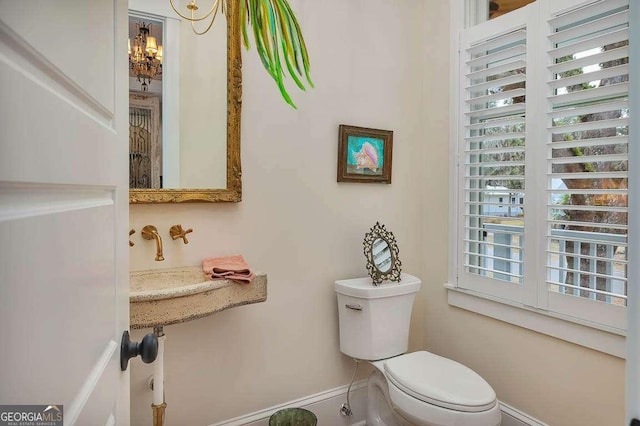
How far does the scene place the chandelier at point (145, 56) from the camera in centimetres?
160

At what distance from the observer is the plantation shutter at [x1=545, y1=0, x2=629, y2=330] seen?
5.04 feet

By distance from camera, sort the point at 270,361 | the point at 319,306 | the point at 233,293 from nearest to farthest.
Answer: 1. the point at 233,293
2. the point at 270,361
3. the point at 319,306

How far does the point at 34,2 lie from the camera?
0.36 meters

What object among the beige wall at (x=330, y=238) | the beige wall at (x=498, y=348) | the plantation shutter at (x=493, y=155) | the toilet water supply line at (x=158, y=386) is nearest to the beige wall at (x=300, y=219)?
the beige wall at (x=330, y=238)

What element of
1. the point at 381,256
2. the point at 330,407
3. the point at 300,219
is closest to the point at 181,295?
the point at 300,219

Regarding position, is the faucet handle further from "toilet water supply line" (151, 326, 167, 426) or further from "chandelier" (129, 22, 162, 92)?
"chandelier" (129, 22, 162, 92)

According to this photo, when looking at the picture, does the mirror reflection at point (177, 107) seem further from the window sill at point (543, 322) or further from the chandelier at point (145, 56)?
the window sill at point (543, 322)

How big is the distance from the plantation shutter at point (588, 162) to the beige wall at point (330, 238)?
284 millimetres

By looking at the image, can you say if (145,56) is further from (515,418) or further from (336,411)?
(515,418)

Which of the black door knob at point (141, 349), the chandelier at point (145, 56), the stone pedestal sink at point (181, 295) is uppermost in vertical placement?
the chandelier at point (145, 56)

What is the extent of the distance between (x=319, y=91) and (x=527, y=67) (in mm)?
1051

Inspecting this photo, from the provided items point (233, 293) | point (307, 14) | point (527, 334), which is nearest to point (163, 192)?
point (233, 293)

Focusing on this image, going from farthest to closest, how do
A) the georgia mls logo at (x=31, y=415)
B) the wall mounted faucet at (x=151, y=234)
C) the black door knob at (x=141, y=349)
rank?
1. the wall mounted faucet at (x=151, y=234)
2. the black door knob at (x=141, y=349)
3. the georgia mls logo at (x=31, y=415)

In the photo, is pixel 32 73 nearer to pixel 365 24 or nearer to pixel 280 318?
pixel 280 318
